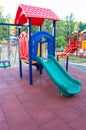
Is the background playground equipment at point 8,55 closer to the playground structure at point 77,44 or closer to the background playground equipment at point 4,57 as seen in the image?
the background playground equipment at point 4,57

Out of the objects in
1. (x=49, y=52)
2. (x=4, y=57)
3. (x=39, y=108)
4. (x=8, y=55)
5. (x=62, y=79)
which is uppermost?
(x=49, y=52)

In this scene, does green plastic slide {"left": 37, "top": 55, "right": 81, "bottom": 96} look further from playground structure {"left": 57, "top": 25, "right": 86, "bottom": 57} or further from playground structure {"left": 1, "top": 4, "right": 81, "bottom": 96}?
playground structure {"left": 57, "top": 25, "right": 86, "bottom": 57}

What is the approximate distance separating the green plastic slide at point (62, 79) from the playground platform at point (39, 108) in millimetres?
180

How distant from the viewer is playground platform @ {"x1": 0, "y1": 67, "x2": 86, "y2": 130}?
2725 millimetres

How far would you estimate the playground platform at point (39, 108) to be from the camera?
2725mm

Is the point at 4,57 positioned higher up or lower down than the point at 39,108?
higher up

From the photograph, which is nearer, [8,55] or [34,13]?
[34,13]

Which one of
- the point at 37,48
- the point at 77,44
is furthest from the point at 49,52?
the point at 77,44

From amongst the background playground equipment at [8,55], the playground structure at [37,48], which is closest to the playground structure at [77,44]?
the background playground equipment at [8,55]

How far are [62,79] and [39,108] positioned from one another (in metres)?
1.38

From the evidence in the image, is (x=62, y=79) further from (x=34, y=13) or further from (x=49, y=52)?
(x=34, y=13)

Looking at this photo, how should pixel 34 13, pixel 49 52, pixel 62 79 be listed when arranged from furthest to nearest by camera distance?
pixel 49 52
pixel 34 13
pixel 62 79

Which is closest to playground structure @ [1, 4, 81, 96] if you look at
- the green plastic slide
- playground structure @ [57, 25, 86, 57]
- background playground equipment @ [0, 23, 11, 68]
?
the green plastic slide

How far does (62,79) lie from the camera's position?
175 inches
